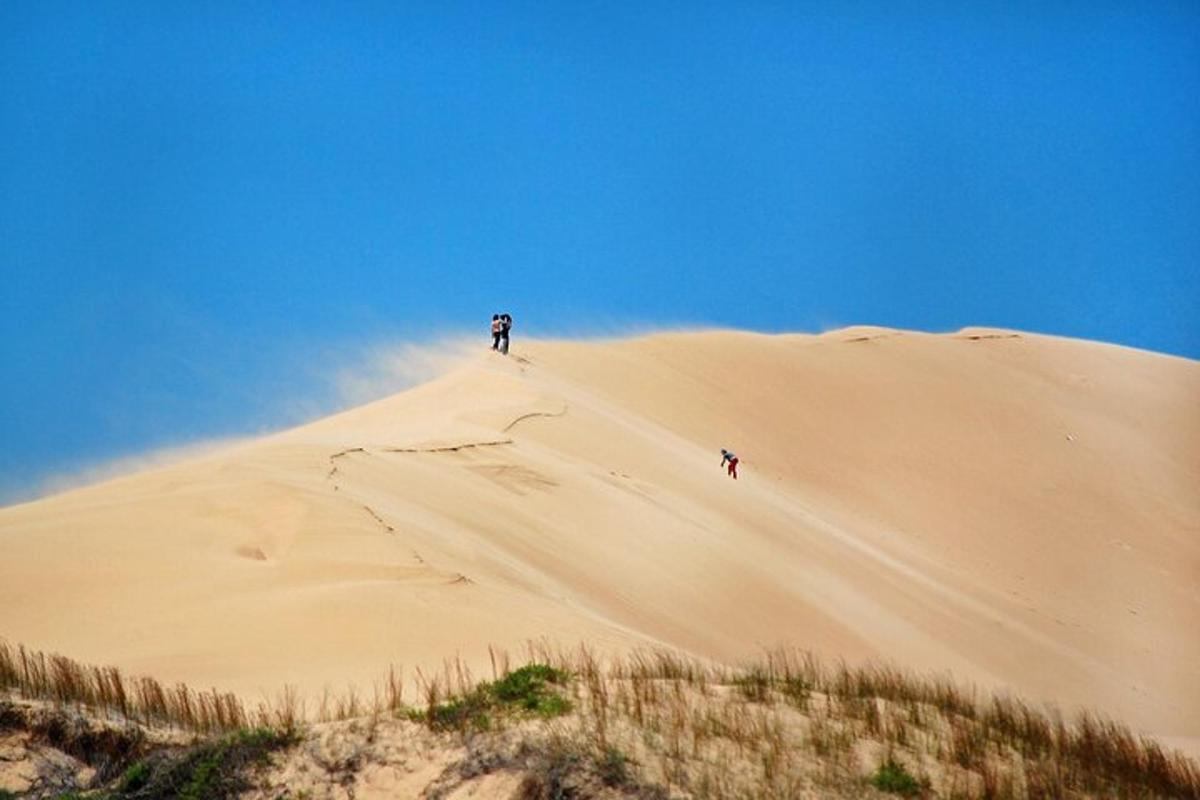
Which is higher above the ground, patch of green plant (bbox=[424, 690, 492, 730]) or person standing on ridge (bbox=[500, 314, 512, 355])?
person standing on ridge (bbox=[500, 314, 512, 355])

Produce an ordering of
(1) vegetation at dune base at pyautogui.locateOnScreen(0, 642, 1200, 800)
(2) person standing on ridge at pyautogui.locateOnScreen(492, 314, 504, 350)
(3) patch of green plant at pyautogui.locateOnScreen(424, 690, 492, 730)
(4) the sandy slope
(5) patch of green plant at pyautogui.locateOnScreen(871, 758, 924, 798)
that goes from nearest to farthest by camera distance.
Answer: (1) vegetation at dune base at pyautogui.locateOnScreen(0, 642, 1200, 800)
(5) patch of green plant at pyautogui.locateOnScreen(871, 758, 924, 798)
(3) patch of green plant at pyautogui.locateOnScreen(424, 690, 492, 730)
(4) the sandy slope
(2) person standing on ridge at pyautogui.locateOnScreen(492, 314, 504, 350)

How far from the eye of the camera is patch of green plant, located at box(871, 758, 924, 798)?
6977 mm

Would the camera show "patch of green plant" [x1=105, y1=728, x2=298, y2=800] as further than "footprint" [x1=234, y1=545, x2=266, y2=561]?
No

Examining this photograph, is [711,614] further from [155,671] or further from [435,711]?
[435,711]

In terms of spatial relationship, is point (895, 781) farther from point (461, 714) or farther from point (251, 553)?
point (251, 553)

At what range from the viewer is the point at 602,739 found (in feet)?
22.9

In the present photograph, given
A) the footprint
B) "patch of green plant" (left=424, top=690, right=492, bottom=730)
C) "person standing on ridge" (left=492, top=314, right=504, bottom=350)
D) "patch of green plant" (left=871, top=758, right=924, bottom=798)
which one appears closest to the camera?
"patch of green plant" (left=871, top=758, right=924, bottom=798)

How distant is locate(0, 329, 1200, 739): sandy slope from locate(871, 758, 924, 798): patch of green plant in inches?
148

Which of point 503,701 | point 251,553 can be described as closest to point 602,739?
point 503,701

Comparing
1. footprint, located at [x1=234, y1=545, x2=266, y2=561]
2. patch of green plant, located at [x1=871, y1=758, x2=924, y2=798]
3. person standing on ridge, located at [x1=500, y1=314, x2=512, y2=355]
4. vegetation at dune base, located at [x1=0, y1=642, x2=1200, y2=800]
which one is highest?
person standing on ridge, located at [x1=500, y1=314, x2=512, y2=355]

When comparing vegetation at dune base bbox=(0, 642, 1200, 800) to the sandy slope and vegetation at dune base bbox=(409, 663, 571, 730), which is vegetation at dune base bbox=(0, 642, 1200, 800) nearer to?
vegetation at dune base bbox=(409, 663, 571, 730)

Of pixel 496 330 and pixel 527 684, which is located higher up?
pixel 496 330

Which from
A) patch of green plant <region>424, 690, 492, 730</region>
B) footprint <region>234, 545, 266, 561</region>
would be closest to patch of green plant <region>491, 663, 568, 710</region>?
patch of green plant <region>424, 690, 492, 730</region>

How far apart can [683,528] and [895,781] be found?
1276 centimetres
